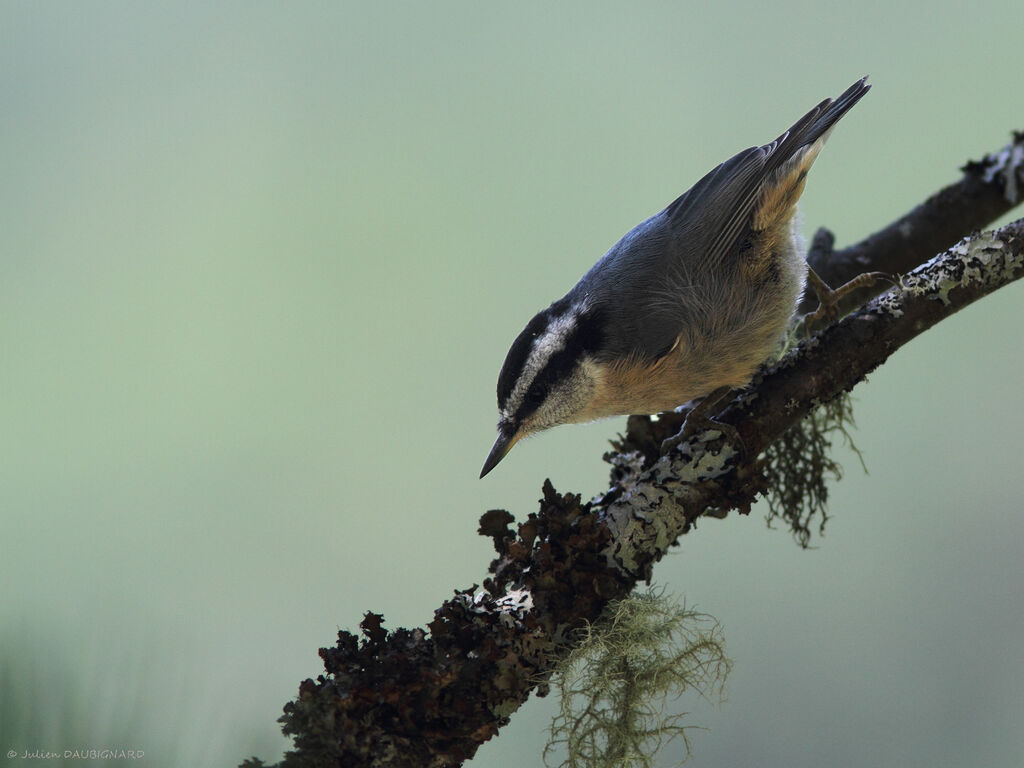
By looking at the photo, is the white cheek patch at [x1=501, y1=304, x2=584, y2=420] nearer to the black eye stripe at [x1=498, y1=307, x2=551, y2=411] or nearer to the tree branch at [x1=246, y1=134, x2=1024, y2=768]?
the black eye stripe at [x1=498, y1=307, x2=551, y2=411]

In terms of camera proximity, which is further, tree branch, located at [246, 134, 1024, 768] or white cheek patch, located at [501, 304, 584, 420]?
white cheek patch, located at [501, 304, 584, 420]

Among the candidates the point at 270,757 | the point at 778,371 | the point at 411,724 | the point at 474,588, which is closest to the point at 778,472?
the point at 778,371

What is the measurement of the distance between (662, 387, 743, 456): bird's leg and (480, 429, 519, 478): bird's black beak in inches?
10.3

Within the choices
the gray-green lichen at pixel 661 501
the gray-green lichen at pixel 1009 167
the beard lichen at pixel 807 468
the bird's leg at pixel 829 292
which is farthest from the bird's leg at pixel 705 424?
the gray-green lichen at pixel 1009 167

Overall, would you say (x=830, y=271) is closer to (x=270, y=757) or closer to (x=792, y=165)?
(x=792, y=165)

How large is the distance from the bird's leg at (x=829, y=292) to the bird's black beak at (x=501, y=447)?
0.69m

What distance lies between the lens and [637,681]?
1.15 m

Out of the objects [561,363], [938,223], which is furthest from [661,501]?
[938,223]

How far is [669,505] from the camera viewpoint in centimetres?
118

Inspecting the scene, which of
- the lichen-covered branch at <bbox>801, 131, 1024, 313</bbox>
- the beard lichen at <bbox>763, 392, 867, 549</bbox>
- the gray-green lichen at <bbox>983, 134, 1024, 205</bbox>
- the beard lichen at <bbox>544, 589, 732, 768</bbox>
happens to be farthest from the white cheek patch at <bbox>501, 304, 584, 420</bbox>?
the gray-green lichen at <bbox>983, 134, 1024, 205</bbox>

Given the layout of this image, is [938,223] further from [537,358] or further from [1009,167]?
[537,358]

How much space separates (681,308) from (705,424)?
10.5 inches

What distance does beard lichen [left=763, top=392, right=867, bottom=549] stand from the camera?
63.1 inches

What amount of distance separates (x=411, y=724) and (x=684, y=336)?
0.79 metres
